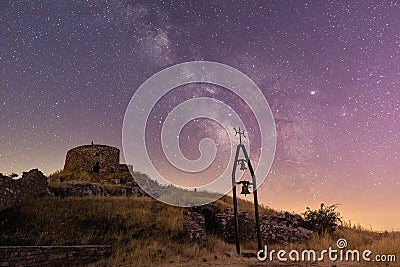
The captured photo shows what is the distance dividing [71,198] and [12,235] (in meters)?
5.69

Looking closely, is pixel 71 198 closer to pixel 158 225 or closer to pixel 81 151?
pixel 158 225

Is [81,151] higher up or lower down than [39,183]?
higher up

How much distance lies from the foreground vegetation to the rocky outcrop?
2.18ft

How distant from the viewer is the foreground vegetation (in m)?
12.9

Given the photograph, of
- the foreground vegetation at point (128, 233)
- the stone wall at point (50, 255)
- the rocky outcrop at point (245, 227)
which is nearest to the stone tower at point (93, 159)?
the foreground vegetation at point (128, 233)

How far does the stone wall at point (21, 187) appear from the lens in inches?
724

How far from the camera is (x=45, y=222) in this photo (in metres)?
16.1

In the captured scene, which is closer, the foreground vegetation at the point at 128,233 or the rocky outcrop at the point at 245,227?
the foreground vegetation at the point at 128,233

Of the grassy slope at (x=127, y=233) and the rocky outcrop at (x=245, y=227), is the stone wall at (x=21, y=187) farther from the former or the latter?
the rocky outcrop at (x=245, y=227)

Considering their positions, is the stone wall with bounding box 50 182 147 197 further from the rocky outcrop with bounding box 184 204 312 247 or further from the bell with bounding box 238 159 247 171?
the bell with bounding box 238 159 247 171

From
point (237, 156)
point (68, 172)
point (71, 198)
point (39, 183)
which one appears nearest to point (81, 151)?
point (68, 172)

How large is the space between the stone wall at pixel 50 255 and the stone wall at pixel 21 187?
25.4 ft

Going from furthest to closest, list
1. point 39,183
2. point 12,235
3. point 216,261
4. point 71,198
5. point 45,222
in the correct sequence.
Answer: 1. point 39,183
2. point 71,198
3. point 45,222
4. point 12,235
5. point 216,261

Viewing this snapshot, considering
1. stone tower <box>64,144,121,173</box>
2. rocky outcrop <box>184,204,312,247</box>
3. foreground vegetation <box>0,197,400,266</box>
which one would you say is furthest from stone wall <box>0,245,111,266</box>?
stone tower <box>64,144,121,173</box>
